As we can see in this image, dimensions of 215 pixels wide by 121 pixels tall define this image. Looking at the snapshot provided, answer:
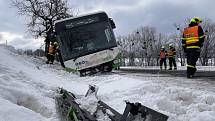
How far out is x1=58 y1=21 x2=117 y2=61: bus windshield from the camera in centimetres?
1761

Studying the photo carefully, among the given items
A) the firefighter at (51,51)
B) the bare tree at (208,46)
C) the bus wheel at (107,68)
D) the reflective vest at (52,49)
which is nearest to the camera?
the bus wheel at (107,68)

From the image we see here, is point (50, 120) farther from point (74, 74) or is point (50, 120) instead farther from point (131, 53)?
point (131, 53)

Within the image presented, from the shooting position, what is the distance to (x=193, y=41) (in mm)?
12672

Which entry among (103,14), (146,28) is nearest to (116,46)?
(103,14)

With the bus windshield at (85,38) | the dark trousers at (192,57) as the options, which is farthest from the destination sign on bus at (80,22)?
the dark trousers at (192,57)

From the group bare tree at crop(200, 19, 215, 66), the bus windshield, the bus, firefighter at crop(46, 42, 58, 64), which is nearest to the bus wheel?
the bus

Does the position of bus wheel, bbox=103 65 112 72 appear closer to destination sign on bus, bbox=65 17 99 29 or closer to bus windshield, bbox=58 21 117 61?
bus windshield, bbox=58 21 117 61

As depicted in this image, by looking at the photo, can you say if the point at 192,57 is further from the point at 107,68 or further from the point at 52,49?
the point at 52,49

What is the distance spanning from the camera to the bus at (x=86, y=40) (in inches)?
692

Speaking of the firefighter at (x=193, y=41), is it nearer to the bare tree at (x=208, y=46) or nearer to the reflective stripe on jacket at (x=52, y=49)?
the reflective stripe on jacket at (x=52, y=49)

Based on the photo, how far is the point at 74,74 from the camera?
60.1ft

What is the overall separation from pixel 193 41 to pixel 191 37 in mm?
149

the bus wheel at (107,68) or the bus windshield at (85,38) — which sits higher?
the bus windshield at (85,38)

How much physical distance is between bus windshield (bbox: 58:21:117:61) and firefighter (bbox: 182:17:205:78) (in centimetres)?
557
